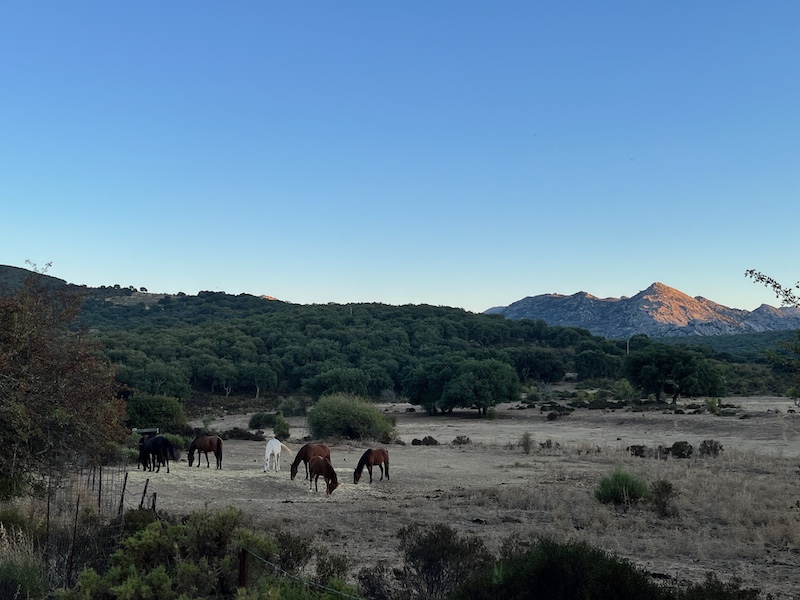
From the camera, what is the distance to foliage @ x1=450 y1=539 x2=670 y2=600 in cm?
595

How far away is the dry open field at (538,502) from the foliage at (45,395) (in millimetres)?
1885

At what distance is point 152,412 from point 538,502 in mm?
32882

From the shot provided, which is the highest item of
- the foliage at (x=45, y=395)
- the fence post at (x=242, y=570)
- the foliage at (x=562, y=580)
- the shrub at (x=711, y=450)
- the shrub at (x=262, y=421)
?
the foliage at (x=45, y=395)

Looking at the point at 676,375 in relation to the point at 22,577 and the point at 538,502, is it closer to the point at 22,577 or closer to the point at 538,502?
the point at 538,502

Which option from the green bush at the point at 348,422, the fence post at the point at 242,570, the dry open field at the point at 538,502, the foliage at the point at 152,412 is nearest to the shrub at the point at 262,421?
the foliage at the point at 152,412

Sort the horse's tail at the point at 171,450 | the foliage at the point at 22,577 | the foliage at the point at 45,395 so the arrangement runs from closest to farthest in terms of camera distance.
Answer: the foliage at the point at 22,577
the foliage at the point at 45,395
the horse's tail at the point at 171,450

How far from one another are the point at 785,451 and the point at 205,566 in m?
35.8

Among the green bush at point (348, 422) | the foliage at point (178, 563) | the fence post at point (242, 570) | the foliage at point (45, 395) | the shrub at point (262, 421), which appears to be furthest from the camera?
the shrub at point (262, 421)

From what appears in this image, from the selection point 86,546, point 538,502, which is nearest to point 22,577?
point 86,546

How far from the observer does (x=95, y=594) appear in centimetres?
691

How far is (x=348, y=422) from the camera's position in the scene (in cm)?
4109

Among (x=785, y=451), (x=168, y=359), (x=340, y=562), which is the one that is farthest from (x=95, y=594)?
(x=168, y=359)

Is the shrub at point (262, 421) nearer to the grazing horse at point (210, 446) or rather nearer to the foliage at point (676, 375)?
the grazing horse at point (210, 446)

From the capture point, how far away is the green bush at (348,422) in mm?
41000
